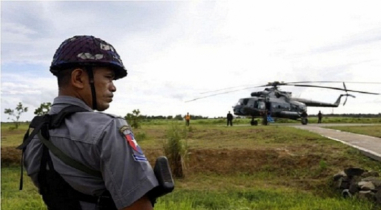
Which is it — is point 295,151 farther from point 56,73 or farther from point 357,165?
point 56,73

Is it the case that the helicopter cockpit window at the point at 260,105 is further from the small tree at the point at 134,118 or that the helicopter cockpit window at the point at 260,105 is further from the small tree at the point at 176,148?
the small tree at the point at 176,148

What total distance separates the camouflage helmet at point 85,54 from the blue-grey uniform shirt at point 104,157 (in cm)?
20

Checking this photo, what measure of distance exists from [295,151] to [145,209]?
10416 millimetres

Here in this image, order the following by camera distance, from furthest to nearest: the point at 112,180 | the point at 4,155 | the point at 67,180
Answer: the point at 4,155
the point at 67,180
the point at 112,180

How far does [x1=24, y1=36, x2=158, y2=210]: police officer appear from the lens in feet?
4.32

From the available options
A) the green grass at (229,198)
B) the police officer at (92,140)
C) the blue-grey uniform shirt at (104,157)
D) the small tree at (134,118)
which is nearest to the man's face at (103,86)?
the police officer at (92,140)

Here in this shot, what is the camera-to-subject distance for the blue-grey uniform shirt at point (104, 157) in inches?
51.7

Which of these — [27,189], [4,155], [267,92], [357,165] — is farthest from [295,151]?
[267,92]

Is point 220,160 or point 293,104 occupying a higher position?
point 293,104

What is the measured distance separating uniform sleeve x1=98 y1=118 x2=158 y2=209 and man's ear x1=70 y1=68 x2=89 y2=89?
309mm

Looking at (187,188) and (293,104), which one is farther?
(293,104)

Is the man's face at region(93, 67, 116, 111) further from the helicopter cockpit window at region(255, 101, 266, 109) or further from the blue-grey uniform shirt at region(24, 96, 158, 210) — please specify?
the helicopter cockpit window at region(255, 101, 266, 109)

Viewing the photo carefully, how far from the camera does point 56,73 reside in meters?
1.65

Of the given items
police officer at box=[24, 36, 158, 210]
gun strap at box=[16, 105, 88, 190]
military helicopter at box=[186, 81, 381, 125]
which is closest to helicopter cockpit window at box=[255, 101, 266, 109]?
military helicopter at box=[186, 81, 381, 125]
